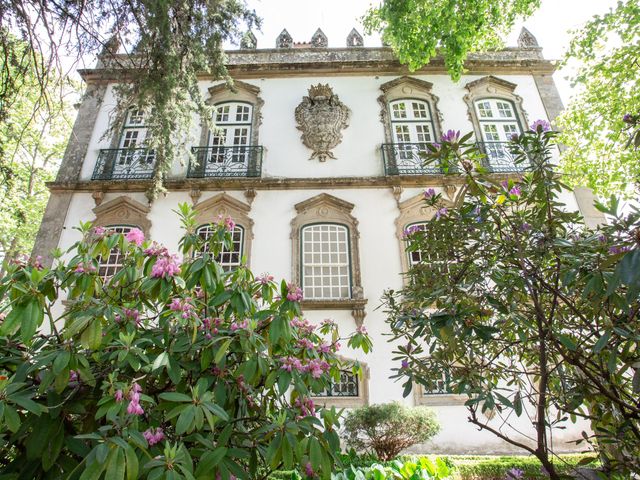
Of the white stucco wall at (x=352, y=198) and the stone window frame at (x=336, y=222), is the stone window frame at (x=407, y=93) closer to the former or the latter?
the white stucco wall at (x=352, y=198)

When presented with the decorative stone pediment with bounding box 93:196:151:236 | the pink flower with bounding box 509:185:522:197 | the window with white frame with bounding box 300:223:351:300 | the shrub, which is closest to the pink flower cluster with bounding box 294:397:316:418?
the pink flower with bounding box 509:185:522:197

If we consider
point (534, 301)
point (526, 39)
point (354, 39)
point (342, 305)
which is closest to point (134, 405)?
point (534, 301)

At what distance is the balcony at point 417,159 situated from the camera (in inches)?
425

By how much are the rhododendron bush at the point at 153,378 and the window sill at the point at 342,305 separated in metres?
5.53

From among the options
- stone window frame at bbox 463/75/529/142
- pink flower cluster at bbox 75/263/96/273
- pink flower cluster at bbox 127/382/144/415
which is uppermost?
stone window frame at bbox 463/75/529/142

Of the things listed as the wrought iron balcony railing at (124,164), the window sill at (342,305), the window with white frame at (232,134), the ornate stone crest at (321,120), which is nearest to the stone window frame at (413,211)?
the window sill at (342,305)

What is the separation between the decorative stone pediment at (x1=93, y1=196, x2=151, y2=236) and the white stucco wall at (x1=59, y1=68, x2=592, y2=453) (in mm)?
197

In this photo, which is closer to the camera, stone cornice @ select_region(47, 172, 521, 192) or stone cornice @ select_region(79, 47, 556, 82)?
stone cornice @ select_region(47, 172, 521, 192)

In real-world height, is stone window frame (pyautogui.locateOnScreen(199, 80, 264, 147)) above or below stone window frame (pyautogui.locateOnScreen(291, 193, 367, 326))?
above

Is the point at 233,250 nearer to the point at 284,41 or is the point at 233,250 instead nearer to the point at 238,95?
the point at 238,95

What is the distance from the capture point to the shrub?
664 cm

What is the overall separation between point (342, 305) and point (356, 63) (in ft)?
27.3

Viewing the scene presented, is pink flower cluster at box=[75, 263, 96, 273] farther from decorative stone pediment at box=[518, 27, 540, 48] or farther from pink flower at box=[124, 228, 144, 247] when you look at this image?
decorative stone pediment at box=[518, 27, 540, 48]

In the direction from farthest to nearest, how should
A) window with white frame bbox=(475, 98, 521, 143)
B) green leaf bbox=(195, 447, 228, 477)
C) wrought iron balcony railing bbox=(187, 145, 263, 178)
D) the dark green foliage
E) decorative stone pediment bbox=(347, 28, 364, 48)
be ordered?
1. decorative stone pediment bbox=(347, 28, 364, 48)
2. window with white frame bbox=(475, 98, 521, 143)
3. wrought iron balcony railing bbox=(187, 145, 263, 178)
4. the dark green foliage
5. green leaf bbox=(195, 447, 228, 477)
